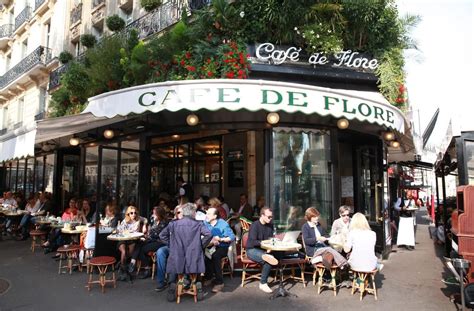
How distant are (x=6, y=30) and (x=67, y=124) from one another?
2245 centimetres

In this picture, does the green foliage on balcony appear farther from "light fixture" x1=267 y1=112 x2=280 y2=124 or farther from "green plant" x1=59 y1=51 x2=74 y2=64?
"green plant" x1=59 y1=51 x2=74 y2=64

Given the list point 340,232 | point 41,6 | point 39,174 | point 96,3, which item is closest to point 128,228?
point 340,232

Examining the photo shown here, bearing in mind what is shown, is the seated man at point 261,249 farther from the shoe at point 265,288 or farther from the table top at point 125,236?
the table top at point 125,236

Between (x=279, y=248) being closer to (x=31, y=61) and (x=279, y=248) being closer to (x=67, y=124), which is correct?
(x=67, y=124)

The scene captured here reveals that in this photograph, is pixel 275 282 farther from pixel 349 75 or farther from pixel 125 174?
pixel 349 75

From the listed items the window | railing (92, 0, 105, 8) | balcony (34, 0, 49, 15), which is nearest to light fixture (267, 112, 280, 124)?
railing (92, 0, 105, 8)

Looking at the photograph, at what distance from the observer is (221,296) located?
5.49 metres

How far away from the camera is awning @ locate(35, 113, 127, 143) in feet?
23.9

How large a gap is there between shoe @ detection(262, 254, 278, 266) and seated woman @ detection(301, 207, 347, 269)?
2.43ft

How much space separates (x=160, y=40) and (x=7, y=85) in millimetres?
18548

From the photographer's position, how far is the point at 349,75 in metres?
8.31

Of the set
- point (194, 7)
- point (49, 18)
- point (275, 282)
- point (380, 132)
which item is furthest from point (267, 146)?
point (49, 18)

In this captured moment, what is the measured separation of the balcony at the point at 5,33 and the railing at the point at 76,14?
8667 mm

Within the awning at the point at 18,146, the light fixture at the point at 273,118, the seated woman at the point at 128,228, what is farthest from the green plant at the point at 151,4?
the seated woman at the point at 128,228
